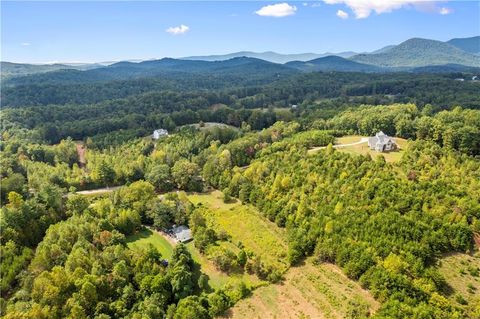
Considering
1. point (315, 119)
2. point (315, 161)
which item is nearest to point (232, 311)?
point (315, 161)

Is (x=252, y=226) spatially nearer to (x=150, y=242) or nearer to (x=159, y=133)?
(x=150, y=242)

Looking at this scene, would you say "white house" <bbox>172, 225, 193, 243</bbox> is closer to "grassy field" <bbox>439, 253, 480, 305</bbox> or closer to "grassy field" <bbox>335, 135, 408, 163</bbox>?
"grassy field" <bbox>439, 253, 480, 305</bbox>

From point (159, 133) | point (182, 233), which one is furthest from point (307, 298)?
point (159, 133)

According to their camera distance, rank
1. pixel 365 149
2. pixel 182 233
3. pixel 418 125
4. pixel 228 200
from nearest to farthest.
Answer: pixel 182 233 → pixel 228 200 → pixel 365 149 → pixel 418 125

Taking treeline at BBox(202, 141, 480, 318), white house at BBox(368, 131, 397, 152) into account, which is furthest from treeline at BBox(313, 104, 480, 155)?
white house at BBox(368, 131, 397, 152)

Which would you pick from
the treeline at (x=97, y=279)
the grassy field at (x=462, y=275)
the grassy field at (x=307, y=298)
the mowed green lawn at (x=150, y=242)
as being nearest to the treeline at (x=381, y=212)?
the grassy field at (x=462, y=275)

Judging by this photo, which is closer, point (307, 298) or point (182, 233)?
point (307, 298)
